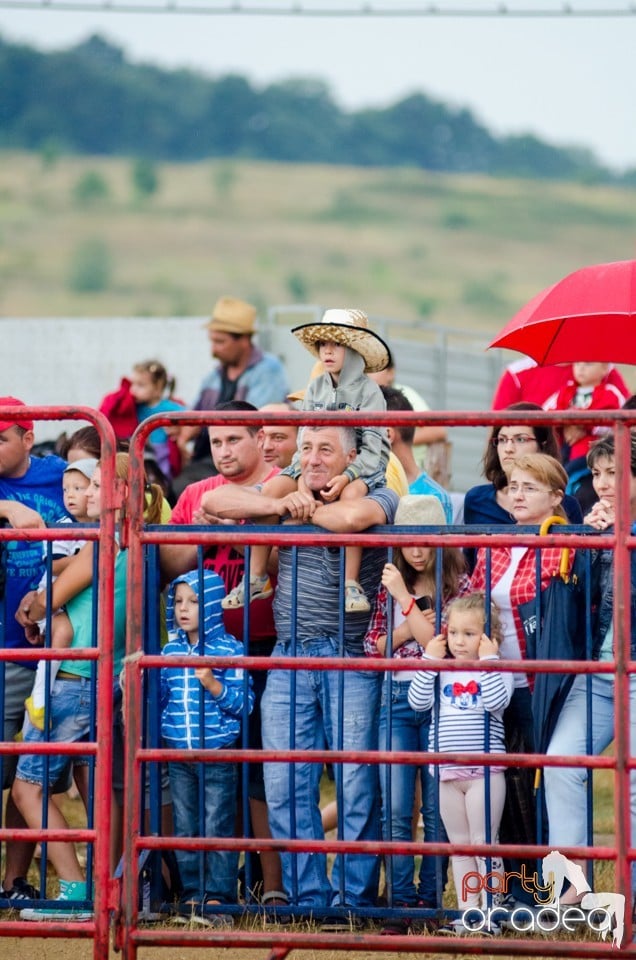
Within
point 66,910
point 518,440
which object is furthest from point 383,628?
point 66,910

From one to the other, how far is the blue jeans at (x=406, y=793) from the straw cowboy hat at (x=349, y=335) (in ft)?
4.64

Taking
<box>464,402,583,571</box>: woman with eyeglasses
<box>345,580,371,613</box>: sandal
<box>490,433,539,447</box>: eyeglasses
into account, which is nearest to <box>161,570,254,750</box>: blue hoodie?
<box>345,580,371,613</box>: sandal

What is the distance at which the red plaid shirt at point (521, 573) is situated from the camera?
508 centimetres

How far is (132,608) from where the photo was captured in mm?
4328

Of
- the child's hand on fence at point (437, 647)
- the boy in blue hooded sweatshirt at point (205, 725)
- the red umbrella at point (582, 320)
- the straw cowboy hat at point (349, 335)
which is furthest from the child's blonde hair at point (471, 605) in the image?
the red umbrella at point (582, 320)

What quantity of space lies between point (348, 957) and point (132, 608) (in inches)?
64.1

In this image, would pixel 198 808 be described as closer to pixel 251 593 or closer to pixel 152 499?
pixel 251 593

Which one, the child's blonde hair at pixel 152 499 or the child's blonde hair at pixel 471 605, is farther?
the child's blonde hair at pixel 152 499

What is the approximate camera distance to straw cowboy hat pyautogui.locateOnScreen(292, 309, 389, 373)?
5707mm

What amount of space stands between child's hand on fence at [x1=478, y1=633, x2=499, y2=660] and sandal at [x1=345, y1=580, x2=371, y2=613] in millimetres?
448

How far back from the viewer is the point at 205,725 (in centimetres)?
506

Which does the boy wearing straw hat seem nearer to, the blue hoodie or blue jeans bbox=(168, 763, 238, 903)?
the blue hoodie

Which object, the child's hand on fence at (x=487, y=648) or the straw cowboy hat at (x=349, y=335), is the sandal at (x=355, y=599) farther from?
the straw cowboy hat at (x=349, y=335)

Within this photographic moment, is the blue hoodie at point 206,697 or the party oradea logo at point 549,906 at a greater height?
the blue hoodie at point 206,697
